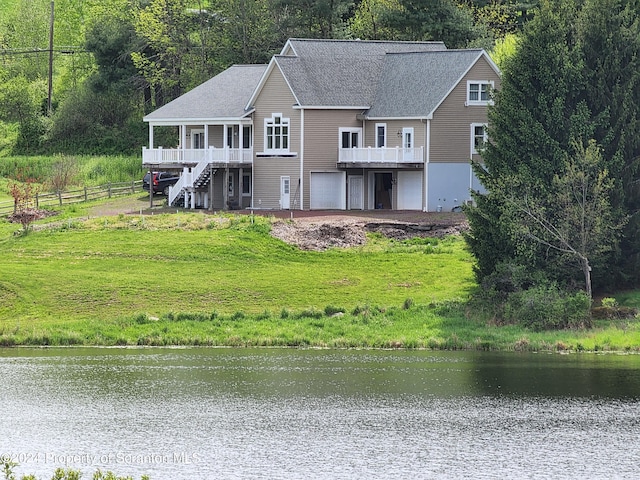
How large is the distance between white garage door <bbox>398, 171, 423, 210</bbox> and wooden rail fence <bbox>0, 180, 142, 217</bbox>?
17.9m

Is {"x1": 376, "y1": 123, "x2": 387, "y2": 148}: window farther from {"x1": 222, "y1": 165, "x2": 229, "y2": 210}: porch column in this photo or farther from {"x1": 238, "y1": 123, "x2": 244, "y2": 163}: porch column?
{"x1": 222, "y1": 165, "x2": 229, "y2": 210}: porch column

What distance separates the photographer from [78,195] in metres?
78.4

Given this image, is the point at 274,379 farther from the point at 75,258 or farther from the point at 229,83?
the point at 229,83

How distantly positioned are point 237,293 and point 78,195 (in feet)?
93.5

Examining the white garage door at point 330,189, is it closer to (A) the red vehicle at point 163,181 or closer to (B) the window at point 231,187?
(B) the window at point 231,187

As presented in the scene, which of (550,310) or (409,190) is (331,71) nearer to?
(409,190)

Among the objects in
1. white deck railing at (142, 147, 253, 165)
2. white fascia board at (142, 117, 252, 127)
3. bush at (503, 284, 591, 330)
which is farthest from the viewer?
white fascia board at (142, 117, 252, 127)

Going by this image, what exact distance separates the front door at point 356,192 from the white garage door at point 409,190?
7.56ft

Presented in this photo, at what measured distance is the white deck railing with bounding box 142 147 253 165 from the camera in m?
73.1

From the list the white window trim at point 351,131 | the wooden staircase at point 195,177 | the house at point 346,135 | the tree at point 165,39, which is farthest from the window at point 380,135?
the tree at point 165,39

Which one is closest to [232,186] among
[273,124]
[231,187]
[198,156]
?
[231,187]

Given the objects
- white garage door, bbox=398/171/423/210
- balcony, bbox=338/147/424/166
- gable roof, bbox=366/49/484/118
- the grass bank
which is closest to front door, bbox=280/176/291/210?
balcony, bbox=338/147/424/166

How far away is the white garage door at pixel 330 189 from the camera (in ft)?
237

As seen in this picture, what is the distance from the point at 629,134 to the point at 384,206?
22.9 metres
